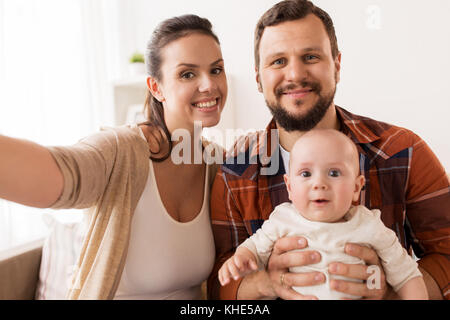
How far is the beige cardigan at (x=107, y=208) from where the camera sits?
939mm

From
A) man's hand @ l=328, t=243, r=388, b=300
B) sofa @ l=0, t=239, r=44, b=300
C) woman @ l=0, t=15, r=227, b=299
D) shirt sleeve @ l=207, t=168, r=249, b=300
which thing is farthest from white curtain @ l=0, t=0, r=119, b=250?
man's hand @ l=328, t=243, r=388, b=300

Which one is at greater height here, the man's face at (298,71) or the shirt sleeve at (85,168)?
the man's face at (298,71)

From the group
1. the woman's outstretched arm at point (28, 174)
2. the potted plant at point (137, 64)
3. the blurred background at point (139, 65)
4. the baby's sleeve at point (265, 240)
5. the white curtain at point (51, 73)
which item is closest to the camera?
the woman's outstretched arm at point (28, 174)

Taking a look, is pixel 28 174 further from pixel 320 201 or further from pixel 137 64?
pixel 137 64

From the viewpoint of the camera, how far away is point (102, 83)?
2.42 m

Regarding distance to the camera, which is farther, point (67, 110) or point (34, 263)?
point (67, 110)

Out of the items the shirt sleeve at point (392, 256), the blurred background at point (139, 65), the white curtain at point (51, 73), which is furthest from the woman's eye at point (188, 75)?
the white curtain at point (51, 73)

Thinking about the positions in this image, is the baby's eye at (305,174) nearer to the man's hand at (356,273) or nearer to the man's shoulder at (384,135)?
the man's hand at (356,273)

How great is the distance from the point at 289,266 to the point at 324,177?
23 cm

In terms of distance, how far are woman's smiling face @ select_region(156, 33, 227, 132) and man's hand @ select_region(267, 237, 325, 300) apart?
495mm

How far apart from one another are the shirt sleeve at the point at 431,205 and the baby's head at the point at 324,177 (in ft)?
0.93

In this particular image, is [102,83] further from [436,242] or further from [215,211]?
[436,242]
